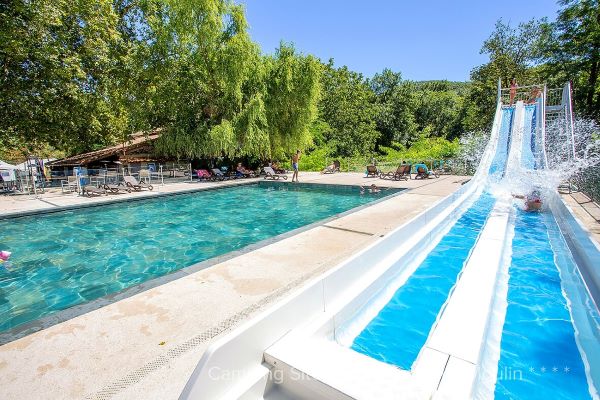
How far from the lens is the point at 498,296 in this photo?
434 centimetres

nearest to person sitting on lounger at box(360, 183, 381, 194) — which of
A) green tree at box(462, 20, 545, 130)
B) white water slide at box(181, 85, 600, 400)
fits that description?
white water slide at box(181, 85, 600, 400)

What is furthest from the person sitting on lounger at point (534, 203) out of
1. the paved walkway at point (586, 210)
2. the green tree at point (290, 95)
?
the green tree at point (290, 95)

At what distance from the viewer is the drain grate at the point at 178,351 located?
2342 millimetres

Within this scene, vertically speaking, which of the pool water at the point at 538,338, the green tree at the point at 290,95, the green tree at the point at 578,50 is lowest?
the pool water at the point at 538,338

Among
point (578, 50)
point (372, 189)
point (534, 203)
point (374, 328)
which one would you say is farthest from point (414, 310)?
point (578, 50)

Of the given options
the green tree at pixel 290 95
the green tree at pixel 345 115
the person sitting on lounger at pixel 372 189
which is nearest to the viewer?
the person sitting on lounger at pixel 372 189

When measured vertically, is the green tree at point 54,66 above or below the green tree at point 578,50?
below

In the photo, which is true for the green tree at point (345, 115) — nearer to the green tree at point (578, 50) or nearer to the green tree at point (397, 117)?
the green tree at point (397, 117)

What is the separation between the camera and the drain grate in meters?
2.34

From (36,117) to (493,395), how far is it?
20831 millimetres

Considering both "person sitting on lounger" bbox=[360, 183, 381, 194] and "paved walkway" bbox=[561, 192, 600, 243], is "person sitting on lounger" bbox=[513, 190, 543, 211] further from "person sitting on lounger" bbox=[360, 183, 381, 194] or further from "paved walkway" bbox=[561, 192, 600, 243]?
"person sitting on lounger" bbox=[360, 183, 381, 194]

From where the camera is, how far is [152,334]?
10.0ft

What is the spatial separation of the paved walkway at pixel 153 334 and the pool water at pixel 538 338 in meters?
2.39

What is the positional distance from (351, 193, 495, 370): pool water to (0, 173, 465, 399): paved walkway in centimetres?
107
